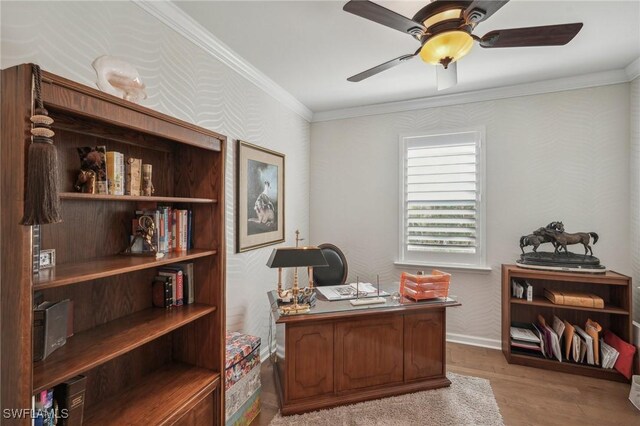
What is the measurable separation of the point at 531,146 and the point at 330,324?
2774 mm

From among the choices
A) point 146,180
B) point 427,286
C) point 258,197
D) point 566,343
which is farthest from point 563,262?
point 146,180

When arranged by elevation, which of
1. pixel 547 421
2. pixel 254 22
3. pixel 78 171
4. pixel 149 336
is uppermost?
pixel 254 22

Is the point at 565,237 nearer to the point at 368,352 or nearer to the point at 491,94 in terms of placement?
the point at 491,94

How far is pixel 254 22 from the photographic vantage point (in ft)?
6.63

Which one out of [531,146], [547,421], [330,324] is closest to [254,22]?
[330,324]

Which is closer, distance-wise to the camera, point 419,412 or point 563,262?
point 419,412

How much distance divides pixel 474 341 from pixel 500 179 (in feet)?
5.92

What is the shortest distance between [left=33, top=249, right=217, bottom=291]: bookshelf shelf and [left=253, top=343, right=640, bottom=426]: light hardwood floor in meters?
1.41

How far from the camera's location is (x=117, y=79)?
1.32 m

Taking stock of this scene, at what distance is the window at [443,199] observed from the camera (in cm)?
329

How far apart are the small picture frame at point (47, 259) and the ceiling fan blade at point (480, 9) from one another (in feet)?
6.82

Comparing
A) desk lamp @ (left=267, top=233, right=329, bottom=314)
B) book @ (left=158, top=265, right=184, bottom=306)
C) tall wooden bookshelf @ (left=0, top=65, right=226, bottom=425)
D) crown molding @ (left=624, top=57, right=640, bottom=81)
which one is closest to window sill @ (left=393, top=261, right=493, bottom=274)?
desk lamp @ (left=267, top=233, right=329, bottom=314)

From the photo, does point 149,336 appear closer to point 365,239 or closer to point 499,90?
point 365,239

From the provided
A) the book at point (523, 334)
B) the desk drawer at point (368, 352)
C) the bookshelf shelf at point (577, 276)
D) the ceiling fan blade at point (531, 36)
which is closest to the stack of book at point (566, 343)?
the book at point (523, 334)
